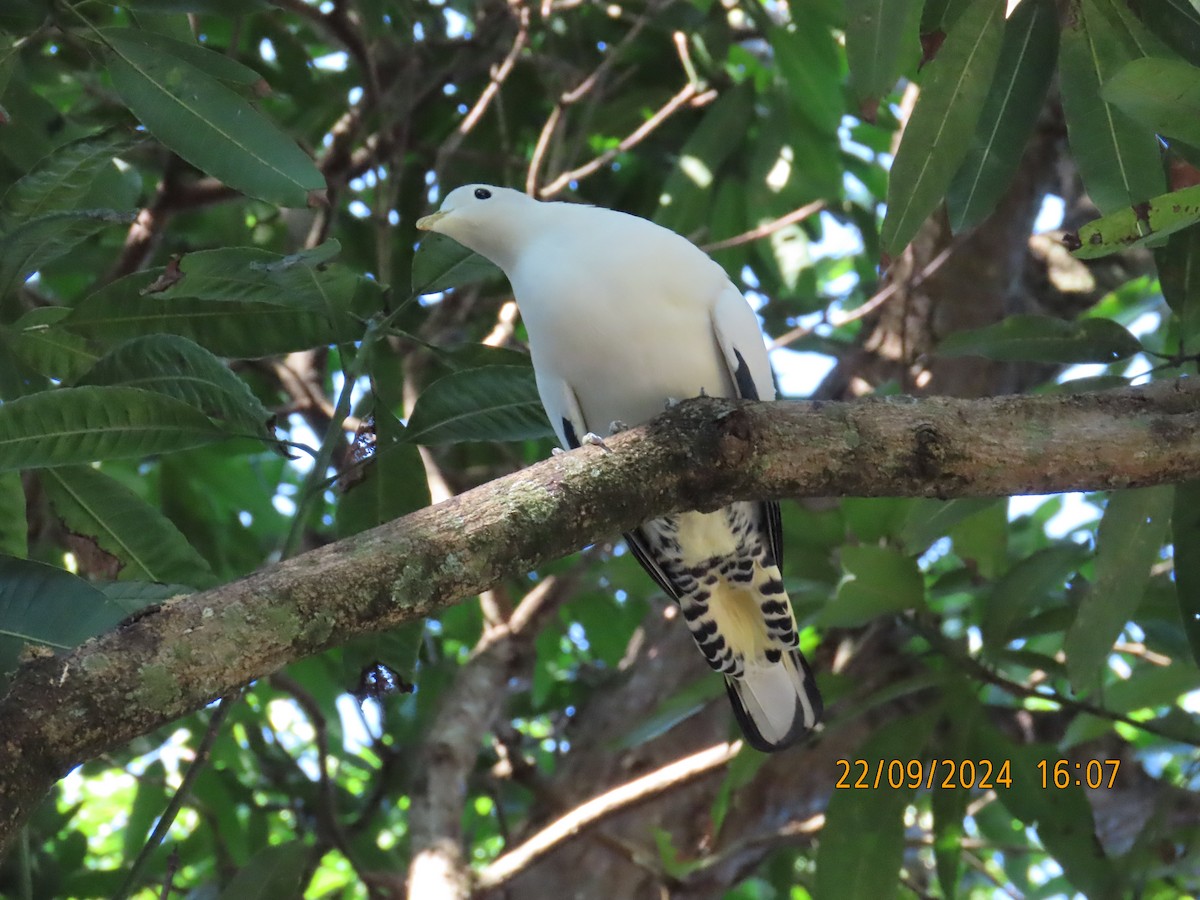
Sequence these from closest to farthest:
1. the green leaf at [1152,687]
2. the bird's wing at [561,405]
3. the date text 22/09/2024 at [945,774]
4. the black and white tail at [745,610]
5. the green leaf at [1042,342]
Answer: the green leaf at [1042,342], the bird's wing at [561,405], the black and white tail at [745,610], the date text 22/09/2024 at [945,774], the green leaf at [1152,687]

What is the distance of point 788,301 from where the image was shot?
159 inches

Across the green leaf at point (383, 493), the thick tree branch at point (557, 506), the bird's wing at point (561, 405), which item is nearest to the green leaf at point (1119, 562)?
the thick tree branch at point (557, 506)

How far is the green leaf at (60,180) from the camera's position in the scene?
217 cm

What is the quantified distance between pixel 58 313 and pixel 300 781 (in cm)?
213

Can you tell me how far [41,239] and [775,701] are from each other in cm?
196

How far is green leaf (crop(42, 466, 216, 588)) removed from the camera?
2191mm

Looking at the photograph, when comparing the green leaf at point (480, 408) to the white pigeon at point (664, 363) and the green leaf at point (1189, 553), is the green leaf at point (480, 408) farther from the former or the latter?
the green leaf at point (1189, 553)

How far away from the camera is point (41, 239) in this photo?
2.02 metres

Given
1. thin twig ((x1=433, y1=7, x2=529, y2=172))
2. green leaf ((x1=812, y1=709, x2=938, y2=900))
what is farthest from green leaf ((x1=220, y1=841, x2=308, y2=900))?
thin twig ((x1=433, y1=7, x2=529, y2=172))

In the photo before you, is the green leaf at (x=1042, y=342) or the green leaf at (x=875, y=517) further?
the green leaf at (x=875, y=517)

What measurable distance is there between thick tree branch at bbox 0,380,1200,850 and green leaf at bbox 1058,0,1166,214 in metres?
0.46

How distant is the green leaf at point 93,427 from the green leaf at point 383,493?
36cm

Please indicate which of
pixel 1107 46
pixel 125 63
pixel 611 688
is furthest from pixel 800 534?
pixel 125 63

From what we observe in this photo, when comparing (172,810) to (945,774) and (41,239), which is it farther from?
(945,774)
